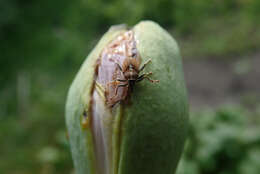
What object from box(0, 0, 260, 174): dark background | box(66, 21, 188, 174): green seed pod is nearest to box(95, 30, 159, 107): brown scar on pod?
box(66, 21, 188, 174): green seed pod

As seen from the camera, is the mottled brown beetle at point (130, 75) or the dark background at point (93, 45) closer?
the mottled brown beetle at point (130, 75)

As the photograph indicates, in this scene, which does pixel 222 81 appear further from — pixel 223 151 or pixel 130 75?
pixel 130 75

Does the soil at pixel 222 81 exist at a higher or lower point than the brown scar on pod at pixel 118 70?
lower

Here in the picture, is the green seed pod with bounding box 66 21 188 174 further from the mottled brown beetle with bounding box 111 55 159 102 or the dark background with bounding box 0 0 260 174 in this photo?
the dark background with bounding box 0 0 260 174

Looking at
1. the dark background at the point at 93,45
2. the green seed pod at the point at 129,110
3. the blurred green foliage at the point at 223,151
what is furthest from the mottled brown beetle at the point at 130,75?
the blurred green foliage at the point at 223,151

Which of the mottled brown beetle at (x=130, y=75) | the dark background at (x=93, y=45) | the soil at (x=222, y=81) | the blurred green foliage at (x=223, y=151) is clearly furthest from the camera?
the soil at (x=222, y=81)

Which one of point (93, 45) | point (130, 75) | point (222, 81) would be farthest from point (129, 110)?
point (222, 81)

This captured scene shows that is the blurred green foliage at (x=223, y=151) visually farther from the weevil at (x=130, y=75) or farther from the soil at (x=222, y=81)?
the soil at (x=222, y=81)
